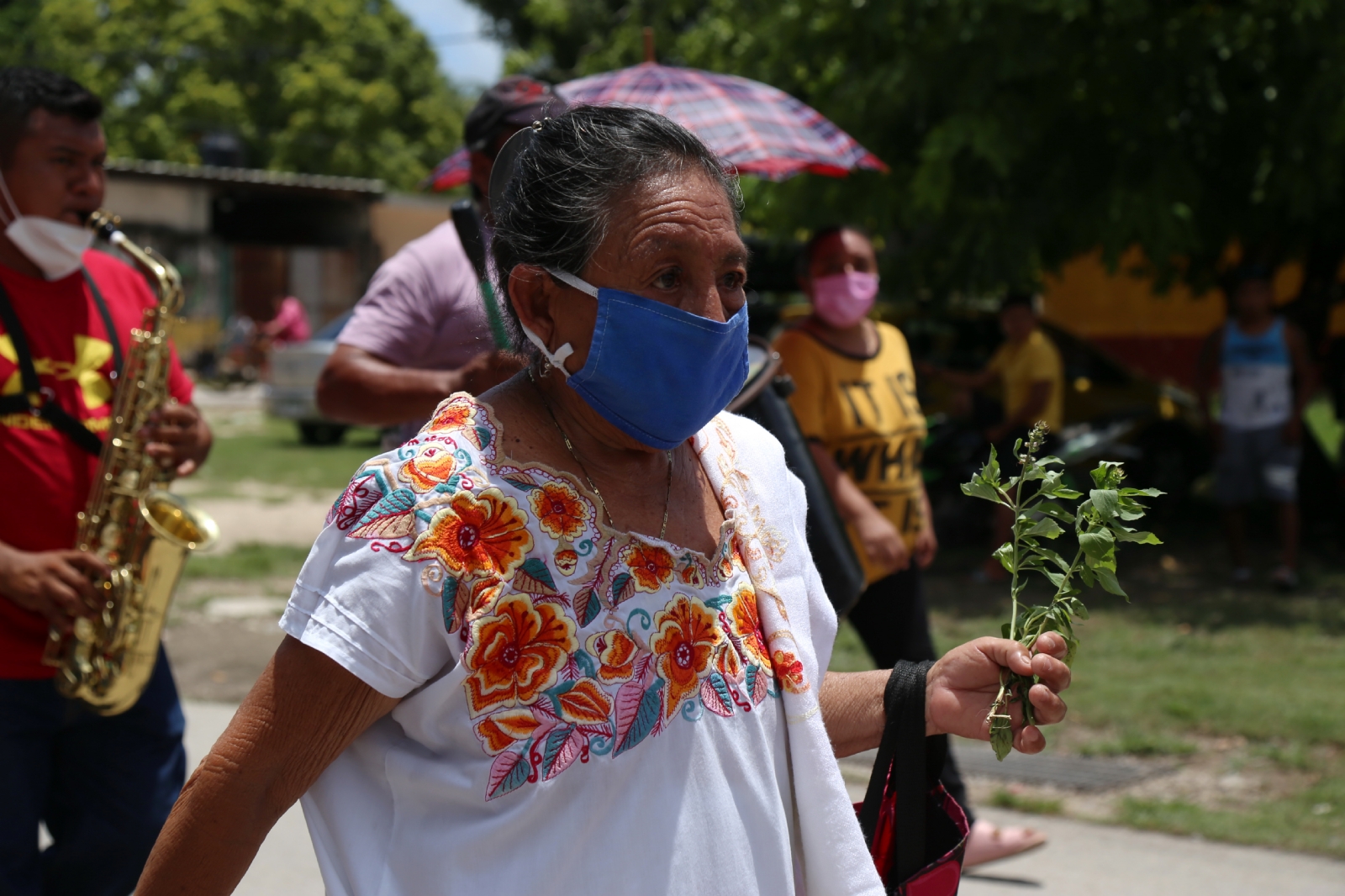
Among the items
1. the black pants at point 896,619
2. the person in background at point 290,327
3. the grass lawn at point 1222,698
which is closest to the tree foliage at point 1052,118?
the grass lawn at point 1222,698

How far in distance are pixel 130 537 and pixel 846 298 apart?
2320mm

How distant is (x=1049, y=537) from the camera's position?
70.5 inches

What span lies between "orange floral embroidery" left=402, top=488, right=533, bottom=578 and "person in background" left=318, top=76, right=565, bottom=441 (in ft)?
5.30

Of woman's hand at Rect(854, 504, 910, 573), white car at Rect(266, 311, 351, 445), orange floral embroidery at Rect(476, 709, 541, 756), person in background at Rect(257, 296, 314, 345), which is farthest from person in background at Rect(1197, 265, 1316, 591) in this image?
person in background at Rect(257, 296, 314, 345)

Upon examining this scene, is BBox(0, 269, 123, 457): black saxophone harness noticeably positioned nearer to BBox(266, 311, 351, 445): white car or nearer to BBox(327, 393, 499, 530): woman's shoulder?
BBox(327, 393, 499, 530): woman's shoulder

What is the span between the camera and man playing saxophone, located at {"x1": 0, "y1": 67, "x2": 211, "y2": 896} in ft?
9.71

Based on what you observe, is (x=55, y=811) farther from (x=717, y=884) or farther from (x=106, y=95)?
(x=106, y=95)

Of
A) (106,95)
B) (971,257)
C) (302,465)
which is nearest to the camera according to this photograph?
(971,257)

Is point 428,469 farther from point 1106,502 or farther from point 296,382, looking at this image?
point 296,382

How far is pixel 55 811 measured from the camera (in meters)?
3.09

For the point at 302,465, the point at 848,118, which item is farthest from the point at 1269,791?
the point at 302,465

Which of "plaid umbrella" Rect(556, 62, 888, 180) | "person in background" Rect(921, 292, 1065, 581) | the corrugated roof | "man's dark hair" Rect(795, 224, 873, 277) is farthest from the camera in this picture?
the corrugated roof

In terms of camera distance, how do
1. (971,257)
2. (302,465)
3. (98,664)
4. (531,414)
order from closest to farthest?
(531,414) < (98,664) < (971,257) < (302,465)

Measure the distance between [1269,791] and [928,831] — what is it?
11.6 feet
